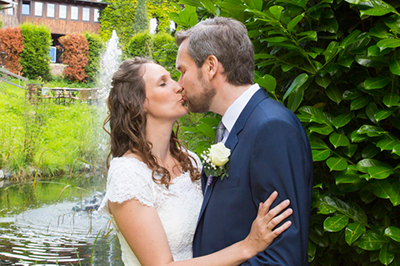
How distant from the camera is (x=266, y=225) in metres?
1.62

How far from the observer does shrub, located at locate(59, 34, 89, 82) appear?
23688 mm

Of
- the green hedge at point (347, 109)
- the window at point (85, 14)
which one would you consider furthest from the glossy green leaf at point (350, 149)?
the window at point (85, 14)

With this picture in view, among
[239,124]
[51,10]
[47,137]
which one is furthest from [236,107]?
[51,10]

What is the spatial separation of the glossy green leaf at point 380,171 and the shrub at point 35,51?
2281cm

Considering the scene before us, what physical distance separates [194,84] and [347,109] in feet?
2.57

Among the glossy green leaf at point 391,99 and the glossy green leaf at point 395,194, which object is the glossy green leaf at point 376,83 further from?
the glossy green leaf at point 395,194

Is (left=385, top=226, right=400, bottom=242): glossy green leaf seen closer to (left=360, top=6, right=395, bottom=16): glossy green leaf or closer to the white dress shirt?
the white dress shirt

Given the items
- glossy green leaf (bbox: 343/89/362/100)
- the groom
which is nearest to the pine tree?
the groom

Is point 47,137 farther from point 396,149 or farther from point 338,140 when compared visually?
point 396,149

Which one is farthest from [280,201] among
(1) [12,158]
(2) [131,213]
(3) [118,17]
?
(3) [118,17]

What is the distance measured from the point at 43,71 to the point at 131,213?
22.5 meters

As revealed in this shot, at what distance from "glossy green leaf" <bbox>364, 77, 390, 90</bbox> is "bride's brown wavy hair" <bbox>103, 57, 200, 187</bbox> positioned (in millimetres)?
1145

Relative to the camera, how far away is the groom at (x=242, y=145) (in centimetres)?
160

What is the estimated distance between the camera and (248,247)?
170 centimetres
